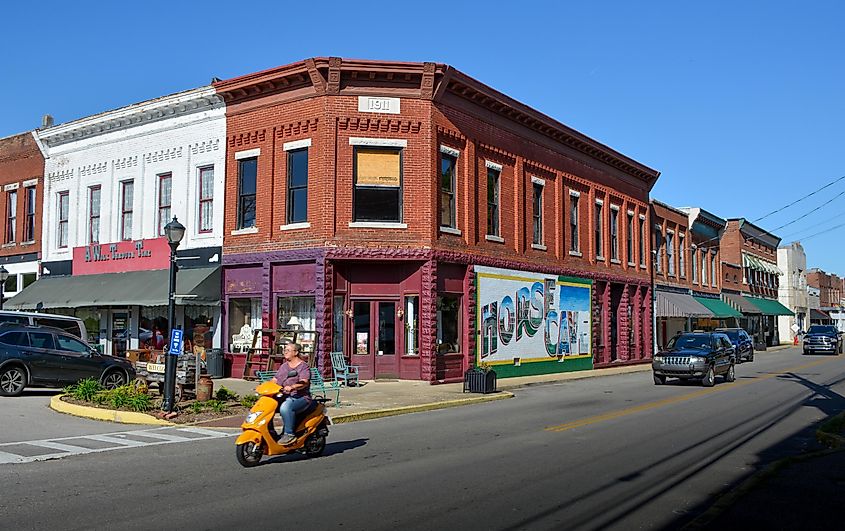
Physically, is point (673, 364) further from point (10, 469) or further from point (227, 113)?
point (10, 469)

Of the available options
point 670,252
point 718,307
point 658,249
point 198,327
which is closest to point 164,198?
point 198,327

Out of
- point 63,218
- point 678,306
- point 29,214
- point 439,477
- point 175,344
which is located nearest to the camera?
point 439,477

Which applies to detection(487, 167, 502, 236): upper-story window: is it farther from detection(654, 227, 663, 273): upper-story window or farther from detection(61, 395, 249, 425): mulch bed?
detection(654, 227, 663, 273): upper-story window

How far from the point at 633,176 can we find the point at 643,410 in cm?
2522

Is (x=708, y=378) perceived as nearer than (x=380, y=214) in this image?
No

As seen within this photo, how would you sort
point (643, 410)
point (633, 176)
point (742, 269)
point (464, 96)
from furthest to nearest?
point (742, 269), point (633, 176), point (464, 96), point (643, 410)

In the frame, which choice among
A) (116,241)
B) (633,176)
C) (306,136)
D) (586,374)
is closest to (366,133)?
(306,136)

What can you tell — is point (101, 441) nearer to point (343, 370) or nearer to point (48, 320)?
point (343, 370)

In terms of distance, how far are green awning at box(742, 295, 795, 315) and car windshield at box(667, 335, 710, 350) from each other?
38644mm

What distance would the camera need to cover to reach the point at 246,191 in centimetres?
2605

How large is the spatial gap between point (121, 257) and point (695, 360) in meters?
20.8

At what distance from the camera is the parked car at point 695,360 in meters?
24.4

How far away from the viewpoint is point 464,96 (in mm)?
26031

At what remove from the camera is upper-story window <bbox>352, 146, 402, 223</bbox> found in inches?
951
